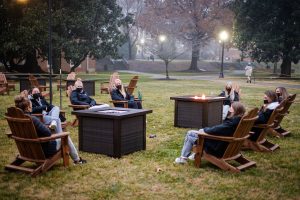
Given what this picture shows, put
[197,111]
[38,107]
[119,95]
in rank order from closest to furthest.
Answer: [38,107]
[197,111]
[119,95]

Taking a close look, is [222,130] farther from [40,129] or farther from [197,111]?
[197,111]

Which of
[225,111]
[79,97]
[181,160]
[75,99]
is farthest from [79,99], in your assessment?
[181,160]

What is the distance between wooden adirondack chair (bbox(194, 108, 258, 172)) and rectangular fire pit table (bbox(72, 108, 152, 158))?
1457 millimetres

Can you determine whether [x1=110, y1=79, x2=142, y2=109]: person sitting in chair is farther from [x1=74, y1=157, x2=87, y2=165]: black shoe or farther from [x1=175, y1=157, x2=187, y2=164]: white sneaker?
[x1=175, y1=157, x2=187, y2=164]: white sneaker

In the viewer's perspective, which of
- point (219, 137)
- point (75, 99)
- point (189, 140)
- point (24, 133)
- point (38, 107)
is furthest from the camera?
point (75, 99)

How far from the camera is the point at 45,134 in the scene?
6.35 metres

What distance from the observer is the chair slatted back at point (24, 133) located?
20.0ft

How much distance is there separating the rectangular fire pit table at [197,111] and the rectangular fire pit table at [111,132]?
280 cm

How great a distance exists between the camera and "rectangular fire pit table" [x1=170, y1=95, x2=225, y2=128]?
10523 mm

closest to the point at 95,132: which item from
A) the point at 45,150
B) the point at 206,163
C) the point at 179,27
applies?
the point at 45,150

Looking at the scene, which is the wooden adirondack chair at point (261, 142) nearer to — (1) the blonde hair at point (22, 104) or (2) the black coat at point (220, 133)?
(2) the black coat at point (220, 133)

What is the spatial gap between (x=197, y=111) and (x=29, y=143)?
5.41 m

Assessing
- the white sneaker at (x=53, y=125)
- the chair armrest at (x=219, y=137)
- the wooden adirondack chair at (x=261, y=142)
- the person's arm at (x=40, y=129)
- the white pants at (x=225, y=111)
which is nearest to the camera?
the person's arm at (x=40, y=129)

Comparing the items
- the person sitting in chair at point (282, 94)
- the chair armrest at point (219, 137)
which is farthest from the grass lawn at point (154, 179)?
Result: the person sitting in chair at point (282, 94)
